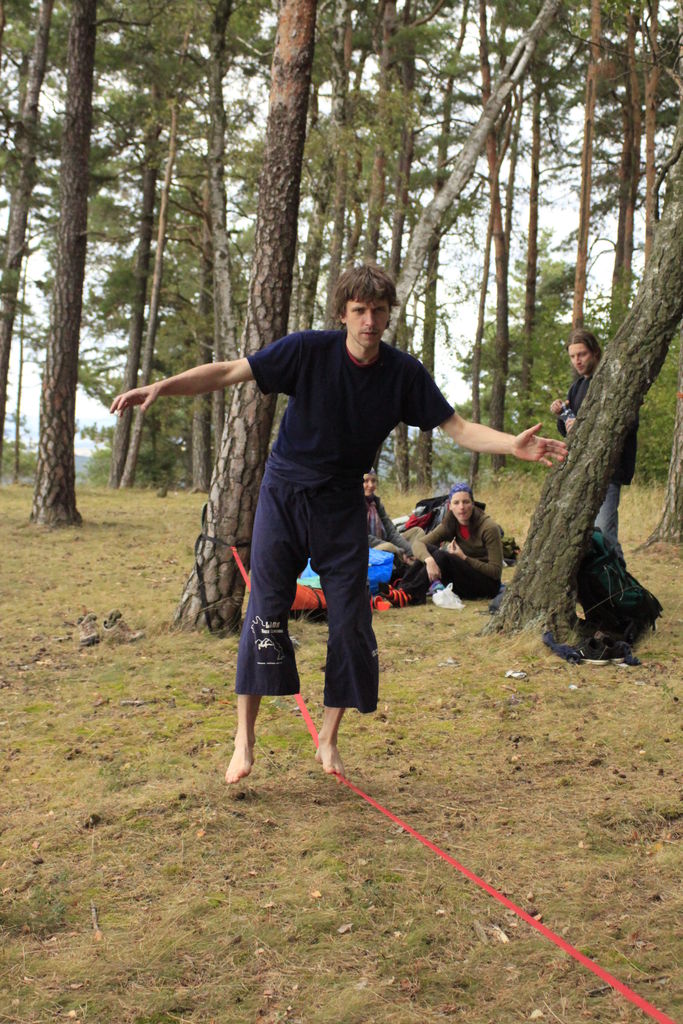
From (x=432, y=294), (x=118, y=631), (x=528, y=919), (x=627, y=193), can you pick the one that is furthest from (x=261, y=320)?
(x=627, y=193)

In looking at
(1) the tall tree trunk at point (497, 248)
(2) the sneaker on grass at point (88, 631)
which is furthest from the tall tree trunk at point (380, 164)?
(2) the sneaker on grass at point (88, 631)

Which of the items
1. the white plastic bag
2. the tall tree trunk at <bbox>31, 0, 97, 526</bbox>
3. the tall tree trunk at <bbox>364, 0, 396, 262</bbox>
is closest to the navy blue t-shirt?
the white plastic bag

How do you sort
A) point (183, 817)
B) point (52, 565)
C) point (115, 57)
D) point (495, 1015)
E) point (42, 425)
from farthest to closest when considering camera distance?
point (115, 57), point (42, 425), point (52, 565), point (183, 817), point (495, 1015)

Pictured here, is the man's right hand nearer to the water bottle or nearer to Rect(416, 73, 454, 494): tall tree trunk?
the water bottle

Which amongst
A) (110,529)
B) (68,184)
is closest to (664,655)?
(110,529)

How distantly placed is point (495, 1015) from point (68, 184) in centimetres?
1227

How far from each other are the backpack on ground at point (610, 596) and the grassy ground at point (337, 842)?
243 mm

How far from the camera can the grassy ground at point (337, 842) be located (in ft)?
8.11

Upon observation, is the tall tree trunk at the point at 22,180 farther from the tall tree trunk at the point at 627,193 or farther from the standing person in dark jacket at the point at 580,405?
the tall tree trunk at the point at 627,193

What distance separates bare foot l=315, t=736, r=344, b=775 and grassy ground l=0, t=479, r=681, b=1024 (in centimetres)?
9

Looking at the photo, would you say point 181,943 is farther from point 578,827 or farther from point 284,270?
point 284,270

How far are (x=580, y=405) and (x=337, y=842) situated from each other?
4.03 meters

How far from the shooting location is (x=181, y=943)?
2.66 metres

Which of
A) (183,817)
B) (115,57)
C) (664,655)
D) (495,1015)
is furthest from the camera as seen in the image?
(115,57)
